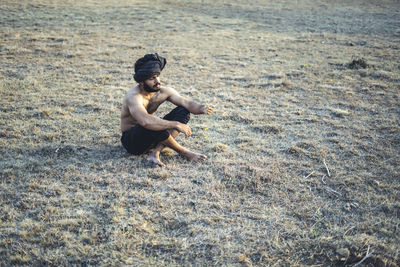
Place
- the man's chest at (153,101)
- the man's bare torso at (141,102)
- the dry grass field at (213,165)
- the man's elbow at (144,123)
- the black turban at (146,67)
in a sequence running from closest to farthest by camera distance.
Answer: the dry grass field at (213,165)
the man's elbow at (144,123)
the black turban at (146,67)
the man's bare torso at (141,102)
the man's chest at (153,101)

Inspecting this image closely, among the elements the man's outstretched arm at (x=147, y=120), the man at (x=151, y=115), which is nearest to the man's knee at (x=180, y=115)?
the man at (x=151, y=115)

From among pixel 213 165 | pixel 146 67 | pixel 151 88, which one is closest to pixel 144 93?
pixel 151 88

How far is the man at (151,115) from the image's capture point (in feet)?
11.7

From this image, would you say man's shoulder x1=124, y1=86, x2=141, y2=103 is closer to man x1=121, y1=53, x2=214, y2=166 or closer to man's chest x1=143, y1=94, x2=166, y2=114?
man x1=121, y1=53, x2=214, y2=166

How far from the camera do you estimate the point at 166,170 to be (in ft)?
12.0

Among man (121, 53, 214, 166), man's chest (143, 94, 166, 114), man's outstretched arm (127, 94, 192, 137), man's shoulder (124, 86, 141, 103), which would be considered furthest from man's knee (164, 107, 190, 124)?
man's shoulder (124, 86, 141, 103)

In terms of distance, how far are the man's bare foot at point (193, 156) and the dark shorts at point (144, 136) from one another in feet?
1.32

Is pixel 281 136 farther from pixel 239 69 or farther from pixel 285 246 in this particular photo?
pixel 239 69

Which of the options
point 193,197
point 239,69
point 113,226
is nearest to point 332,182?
point 193,197

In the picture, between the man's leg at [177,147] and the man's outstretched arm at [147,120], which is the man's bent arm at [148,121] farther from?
the man's leg at [177,147]

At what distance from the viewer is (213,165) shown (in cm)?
382

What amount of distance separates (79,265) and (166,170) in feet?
4.91

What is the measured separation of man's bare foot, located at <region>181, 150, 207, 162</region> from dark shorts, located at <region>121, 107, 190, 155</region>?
1.32 feet

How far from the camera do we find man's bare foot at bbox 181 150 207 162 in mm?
3895
